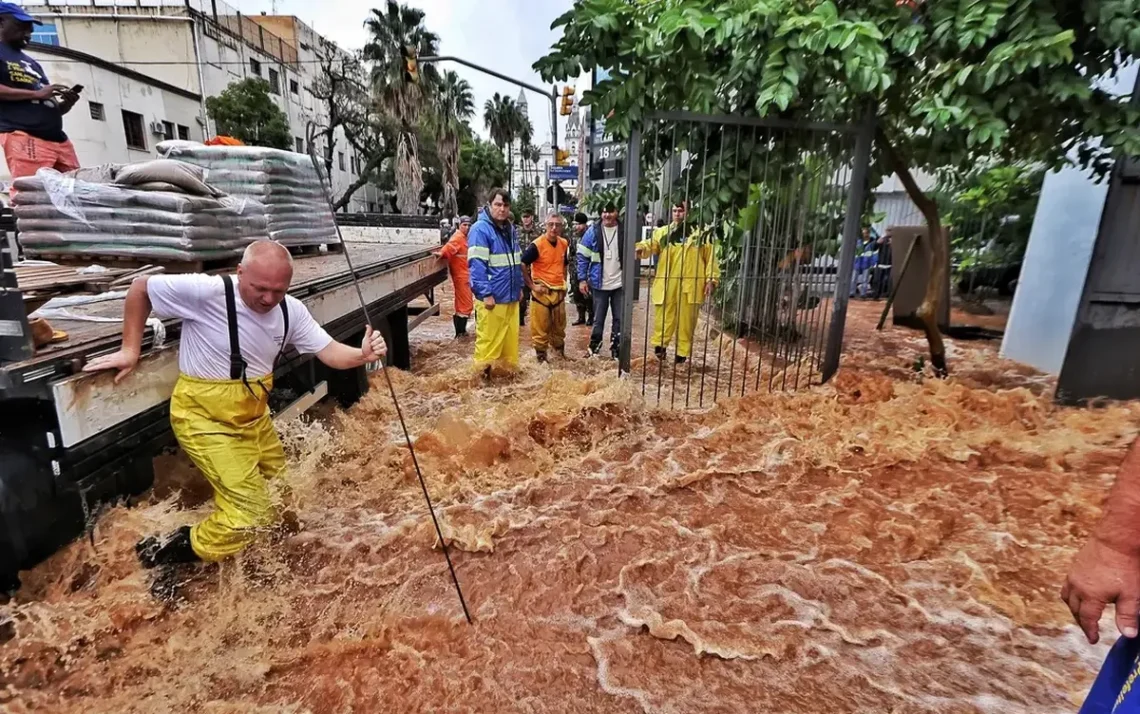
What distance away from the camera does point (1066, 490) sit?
12.9ft

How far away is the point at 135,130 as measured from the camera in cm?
1933

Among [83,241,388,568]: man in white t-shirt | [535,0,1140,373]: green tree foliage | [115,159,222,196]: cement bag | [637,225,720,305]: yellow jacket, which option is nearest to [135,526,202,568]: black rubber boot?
[83,241,388,568]: man in white t-shirt

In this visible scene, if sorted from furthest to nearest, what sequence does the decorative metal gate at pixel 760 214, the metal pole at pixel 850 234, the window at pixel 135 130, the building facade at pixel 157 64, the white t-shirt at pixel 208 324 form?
the window at pixel 135 130
the building facade at pixel 157 64
the metal pole at pixel 850 234
the decorative metal gate at pixel 760 214
the white t-shirt at pixel 208 324

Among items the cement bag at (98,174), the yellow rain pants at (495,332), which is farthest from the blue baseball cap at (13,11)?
the yellow rain pants at (495,332)

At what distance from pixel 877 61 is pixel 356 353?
381 cm

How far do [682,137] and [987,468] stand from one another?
3442mm

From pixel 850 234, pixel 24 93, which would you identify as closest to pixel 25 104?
pixel 24 93

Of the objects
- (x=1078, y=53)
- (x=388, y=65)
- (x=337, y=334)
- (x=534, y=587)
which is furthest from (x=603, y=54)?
(x=388, y=65)

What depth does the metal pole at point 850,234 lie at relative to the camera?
5.26 metres

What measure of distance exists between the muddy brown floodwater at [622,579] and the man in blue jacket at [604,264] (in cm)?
248

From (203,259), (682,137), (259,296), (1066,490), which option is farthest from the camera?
(682,137)

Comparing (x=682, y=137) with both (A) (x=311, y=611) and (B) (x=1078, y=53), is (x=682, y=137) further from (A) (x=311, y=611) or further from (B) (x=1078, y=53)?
(A) (x=311, y=611)

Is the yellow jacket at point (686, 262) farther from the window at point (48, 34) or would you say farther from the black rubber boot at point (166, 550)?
the window at point (48, 34)

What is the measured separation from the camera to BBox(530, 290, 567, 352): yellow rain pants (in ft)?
23.2
